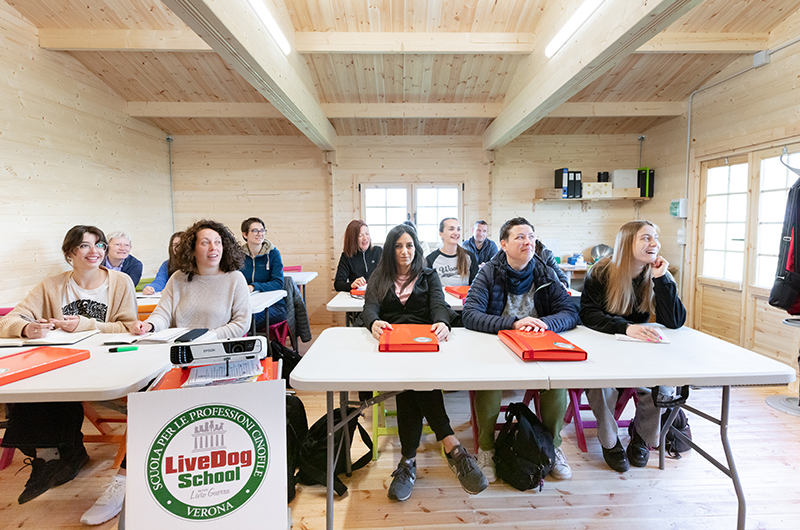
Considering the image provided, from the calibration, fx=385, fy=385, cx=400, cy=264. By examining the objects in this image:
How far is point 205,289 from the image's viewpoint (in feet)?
7.15

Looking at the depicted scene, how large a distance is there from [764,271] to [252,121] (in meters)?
5.92

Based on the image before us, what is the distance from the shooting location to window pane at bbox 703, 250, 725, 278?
418 centimetres

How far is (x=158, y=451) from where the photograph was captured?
1209mm

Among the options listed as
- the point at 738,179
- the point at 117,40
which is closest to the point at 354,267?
the point at 117,40

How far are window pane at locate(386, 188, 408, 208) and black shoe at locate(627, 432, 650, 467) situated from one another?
4055 millimetres

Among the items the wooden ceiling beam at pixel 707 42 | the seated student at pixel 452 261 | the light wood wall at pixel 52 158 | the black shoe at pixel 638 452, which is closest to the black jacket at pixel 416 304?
the seated student at pixel 452 261

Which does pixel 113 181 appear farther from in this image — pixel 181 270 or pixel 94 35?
pixel 181 270

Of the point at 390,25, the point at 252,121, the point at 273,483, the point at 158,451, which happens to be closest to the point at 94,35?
the point at 252,121

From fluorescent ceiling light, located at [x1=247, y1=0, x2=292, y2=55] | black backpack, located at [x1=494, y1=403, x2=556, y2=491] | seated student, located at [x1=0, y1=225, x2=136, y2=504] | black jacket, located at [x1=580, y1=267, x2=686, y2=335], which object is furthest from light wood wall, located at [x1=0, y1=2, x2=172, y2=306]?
black jacket, located at [x1=580, y1=267, x2=686, y2=335]

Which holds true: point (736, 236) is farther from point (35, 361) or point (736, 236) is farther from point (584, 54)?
point (35, 361)

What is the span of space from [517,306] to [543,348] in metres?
0.63

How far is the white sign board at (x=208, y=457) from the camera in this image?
47.1 inches

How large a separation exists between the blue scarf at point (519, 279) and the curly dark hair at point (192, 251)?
1555 millimetres

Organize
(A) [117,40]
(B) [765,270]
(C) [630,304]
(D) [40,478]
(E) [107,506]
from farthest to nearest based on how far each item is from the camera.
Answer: (B) [765,270] → (A) [117,40] → (C) [630,304] → (D) [40,478] → (E) [107,506]
